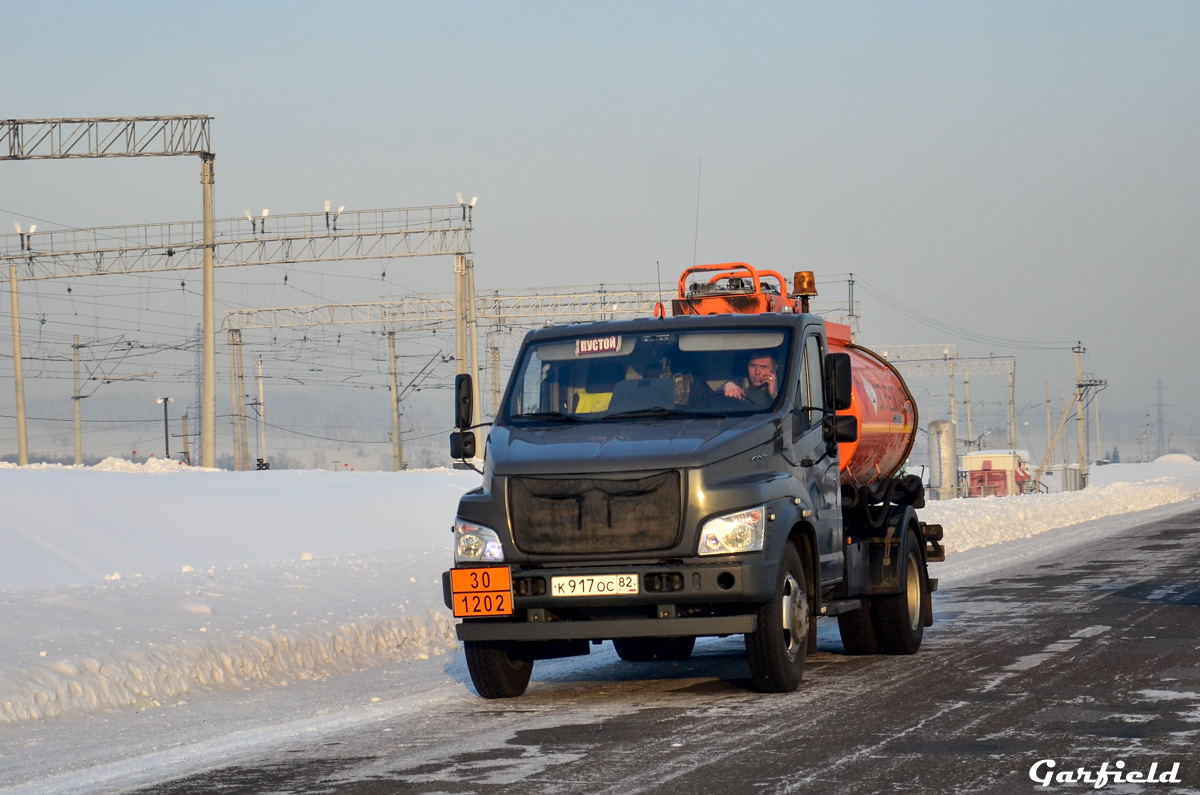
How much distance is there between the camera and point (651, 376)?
1012 centimetres

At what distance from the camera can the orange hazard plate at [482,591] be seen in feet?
29.7

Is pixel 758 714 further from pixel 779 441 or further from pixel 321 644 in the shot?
pixel 321 644

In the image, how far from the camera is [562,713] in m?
9.01

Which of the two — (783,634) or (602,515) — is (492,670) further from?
(783,634)

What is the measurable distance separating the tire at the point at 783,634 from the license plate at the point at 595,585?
2.77 feet

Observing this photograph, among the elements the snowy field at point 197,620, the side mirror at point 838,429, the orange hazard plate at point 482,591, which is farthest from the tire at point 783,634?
the snowy field at point 197,620

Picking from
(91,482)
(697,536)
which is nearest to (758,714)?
(697,536)

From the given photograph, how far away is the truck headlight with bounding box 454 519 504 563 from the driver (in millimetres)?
1927

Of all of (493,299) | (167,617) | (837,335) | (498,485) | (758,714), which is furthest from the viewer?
(493,299)

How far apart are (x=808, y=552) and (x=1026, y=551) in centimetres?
1800

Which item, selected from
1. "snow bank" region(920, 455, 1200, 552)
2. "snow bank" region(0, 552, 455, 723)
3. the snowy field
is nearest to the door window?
the snowy field

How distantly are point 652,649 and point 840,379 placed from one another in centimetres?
305

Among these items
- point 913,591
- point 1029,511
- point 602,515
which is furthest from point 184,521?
point 1029,511

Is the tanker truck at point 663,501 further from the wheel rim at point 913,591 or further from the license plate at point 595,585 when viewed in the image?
the wheel rim at point 913,591
